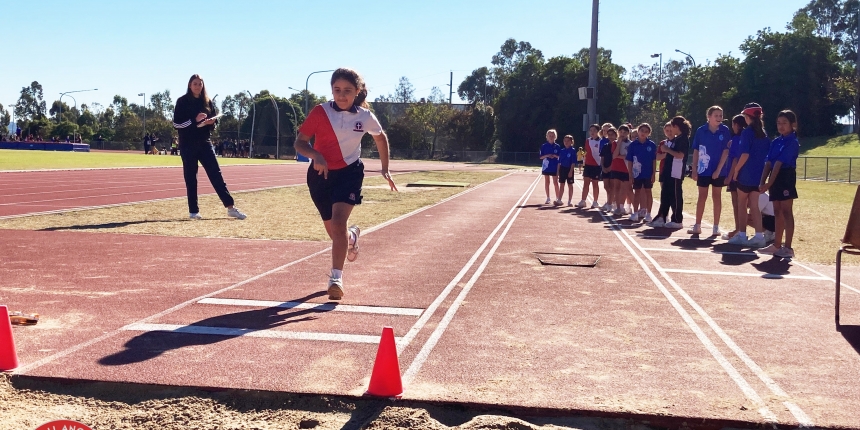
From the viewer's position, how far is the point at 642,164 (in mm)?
14148

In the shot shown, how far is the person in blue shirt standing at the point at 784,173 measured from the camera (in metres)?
9.41

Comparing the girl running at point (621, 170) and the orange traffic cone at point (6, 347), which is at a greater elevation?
the girl running at point (621, 170)

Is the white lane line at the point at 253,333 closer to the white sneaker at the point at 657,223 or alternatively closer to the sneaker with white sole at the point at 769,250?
the sneaker with white sole at the point at 769,250

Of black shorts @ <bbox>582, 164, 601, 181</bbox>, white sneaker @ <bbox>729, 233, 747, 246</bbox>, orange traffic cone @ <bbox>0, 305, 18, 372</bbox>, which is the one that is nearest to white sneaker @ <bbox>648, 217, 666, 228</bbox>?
white sneaker @ <bbox>729, 233, 747, 246</bbox>

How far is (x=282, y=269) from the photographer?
8.17 metres

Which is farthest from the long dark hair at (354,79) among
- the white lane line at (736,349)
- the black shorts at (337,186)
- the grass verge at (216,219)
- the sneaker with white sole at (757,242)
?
the sneaker with white sole at (757,242)

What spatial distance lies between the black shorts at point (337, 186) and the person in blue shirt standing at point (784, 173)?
5427mm

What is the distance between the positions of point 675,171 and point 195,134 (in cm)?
796

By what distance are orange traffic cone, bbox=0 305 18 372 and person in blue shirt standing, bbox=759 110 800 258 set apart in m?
8.25

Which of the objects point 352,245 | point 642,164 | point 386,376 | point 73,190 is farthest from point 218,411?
point 73,190

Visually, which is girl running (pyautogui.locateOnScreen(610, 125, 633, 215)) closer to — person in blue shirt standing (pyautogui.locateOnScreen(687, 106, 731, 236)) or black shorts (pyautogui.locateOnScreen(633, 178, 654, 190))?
black shorts (pyautogui.locateOnScreen(633, 178, 654, 190))

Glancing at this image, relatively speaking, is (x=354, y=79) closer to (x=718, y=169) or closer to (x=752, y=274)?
(x=752, y=274)

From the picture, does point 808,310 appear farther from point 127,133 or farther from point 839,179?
point 127,133

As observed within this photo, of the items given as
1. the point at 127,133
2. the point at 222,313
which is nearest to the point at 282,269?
the point at 222,313
